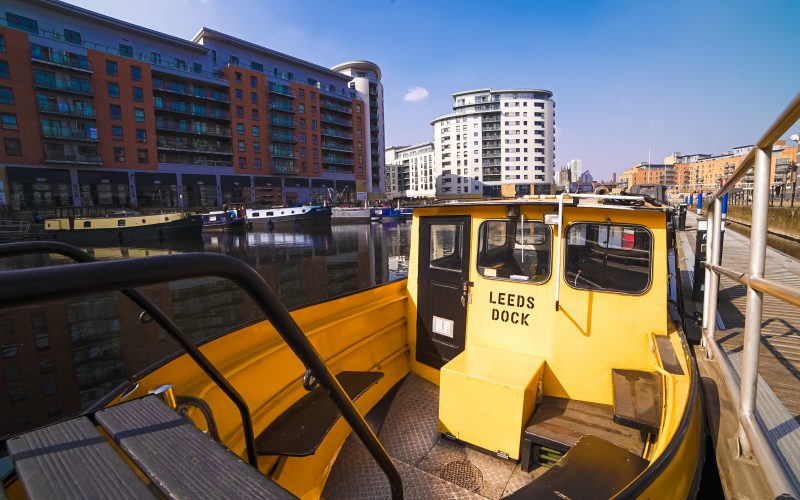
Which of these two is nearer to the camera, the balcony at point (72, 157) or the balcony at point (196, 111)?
the balcony at point (72, 157)

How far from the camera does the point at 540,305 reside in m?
4.03

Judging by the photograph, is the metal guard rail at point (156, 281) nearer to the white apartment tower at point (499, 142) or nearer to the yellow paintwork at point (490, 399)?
the yellow paintwork at point (490, 399)

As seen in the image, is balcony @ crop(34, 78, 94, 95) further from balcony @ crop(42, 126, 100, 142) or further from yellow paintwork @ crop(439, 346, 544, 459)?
yellow paintwork @ crop(439, 346, 544, 459)

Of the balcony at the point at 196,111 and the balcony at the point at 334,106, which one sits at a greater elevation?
the balcony at the point at 334,106

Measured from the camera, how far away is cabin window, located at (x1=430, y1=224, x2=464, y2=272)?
467cm

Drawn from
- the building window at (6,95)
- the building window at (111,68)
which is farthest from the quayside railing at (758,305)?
the building window at (111,68)

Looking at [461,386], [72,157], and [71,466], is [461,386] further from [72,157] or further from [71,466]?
[72,157]

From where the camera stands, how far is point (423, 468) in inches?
140

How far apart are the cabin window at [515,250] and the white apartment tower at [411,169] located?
461 feet

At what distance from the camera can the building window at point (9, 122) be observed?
136 feet

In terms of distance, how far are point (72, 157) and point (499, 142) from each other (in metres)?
106

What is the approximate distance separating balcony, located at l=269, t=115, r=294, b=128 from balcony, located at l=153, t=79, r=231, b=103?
707cm

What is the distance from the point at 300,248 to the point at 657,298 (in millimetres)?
23556

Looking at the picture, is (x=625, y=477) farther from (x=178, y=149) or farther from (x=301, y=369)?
(x=178, y=149)
